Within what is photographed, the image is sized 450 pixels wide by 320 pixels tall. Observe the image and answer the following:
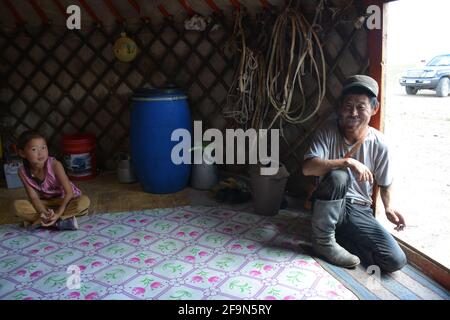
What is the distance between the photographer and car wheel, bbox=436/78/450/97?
5291mm

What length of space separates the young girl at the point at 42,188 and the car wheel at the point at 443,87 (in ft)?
17.8

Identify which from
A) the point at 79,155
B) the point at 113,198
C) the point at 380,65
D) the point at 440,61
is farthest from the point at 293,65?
the point at 440,61

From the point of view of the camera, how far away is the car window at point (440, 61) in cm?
532

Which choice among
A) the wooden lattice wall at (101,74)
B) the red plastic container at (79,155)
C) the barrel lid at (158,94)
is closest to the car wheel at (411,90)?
the wooden lattice wall at (101,74)

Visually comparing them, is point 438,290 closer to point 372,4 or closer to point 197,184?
point 372,4

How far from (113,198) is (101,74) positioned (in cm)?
97

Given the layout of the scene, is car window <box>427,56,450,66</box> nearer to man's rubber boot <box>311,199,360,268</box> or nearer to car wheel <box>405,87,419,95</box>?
car wheel <box>405,87,419,95</box>

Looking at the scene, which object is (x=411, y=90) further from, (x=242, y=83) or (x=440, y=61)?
(x=242, y=83)

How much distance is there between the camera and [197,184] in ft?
7.78

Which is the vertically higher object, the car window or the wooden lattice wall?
the car window

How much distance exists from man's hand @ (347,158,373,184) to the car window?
195 inches

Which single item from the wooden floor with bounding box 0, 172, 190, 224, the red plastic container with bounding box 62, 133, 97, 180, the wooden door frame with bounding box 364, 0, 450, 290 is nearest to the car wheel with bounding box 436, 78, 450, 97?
the wooden door frame with bounding box 364, 0, 450, 290
